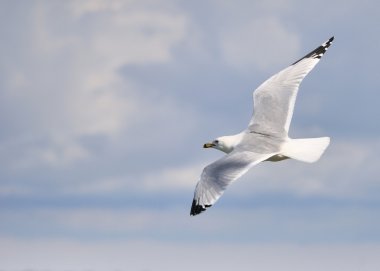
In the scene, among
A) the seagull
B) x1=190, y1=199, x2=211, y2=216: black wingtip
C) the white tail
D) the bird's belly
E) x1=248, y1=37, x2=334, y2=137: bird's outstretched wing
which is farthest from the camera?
x1=248, y1=37, x2=334, y2=137: bird's outstretched wing

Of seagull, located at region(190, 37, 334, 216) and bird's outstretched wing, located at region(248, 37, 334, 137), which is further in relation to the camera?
bird's outstretched wing, located at region(248, 37, 334, 137)

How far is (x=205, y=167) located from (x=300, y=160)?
5.89 feet

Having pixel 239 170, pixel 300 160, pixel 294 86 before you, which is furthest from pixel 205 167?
pixel 294 86

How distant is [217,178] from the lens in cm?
1426

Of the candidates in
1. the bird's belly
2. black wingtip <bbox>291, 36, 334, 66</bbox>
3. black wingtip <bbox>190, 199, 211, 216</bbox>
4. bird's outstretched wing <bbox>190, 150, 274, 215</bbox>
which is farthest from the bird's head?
black wingtip <bbox>291, 36, 334, 66</bbox>

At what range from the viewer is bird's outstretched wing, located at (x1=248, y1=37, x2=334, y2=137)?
16734 millimetres

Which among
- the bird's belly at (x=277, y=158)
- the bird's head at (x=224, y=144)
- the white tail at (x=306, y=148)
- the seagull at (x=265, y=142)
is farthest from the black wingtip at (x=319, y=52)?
the bird's belly at (x=277, y=158)

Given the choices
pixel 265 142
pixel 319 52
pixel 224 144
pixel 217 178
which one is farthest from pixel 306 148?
pixel 319 52

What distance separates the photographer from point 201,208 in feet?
46.0

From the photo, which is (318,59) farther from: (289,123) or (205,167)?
(205,167)

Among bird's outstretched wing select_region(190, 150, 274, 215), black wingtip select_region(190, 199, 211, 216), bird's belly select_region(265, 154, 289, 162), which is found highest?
bird's belly select_region(265, 154, 289, 162)

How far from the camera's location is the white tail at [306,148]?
593 inches

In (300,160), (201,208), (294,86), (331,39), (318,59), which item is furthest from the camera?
(331,39)

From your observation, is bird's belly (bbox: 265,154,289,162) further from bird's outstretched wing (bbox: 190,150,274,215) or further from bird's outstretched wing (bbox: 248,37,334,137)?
bird's outstretched wing (bbox: 248,37,334,137)
